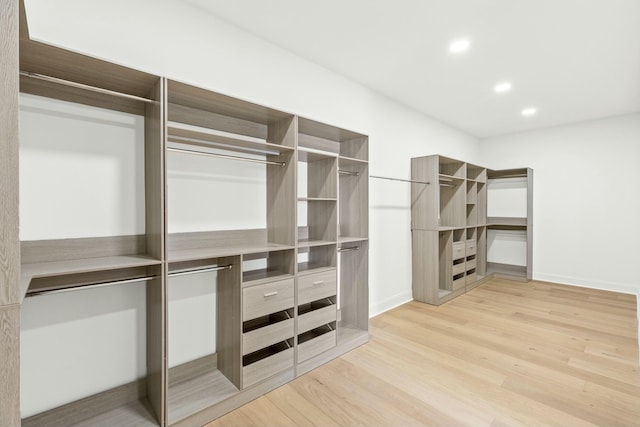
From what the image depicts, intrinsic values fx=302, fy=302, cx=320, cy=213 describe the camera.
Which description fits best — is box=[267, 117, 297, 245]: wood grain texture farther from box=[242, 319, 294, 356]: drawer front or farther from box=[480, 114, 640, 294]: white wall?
box=[480, 114, 640, 294]: white wall

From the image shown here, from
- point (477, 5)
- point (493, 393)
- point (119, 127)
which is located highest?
point (477, 5)

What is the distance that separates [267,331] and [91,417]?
105cm

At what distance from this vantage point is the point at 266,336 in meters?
2.04

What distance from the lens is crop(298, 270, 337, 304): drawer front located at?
2.27m

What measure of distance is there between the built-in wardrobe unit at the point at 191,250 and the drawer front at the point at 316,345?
0.04ft

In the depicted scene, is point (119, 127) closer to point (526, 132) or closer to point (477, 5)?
point (477, 5)

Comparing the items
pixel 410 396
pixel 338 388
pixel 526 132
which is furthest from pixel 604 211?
pixel 338 388

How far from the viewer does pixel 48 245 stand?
5.19 feet

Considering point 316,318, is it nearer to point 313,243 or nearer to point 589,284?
point 313,243

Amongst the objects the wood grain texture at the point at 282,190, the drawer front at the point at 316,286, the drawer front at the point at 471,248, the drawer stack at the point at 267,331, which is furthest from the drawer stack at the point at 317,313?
the drawer front at the point at 471,248

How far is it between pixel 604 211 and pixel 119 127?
625cm

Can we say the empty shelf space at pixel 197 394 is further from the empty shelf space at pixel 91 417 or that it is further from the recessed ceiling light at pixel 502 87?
the recessed ceiling light at pixel 502 87

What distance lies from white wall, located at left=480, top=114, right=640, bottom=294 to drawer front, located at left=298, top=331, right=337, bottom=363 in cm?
457

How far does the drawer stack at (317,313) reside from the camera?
2.28 meters
